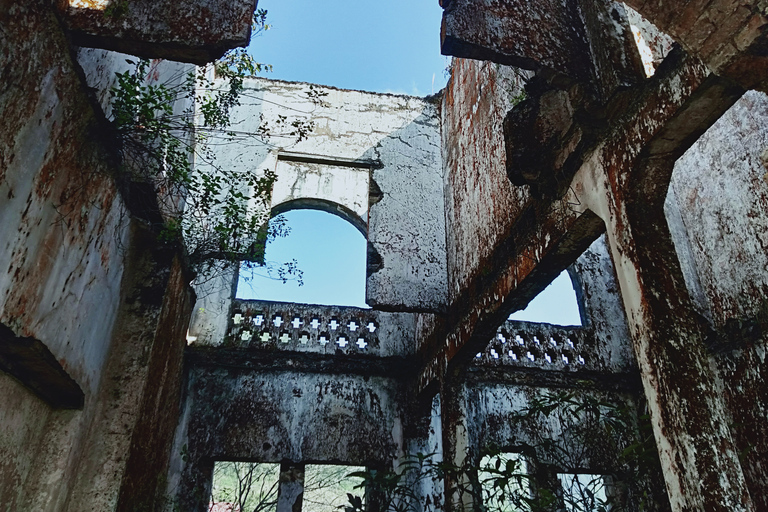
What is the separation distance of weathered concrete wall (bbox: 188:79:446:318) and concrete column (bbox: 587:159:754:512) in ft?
12.2

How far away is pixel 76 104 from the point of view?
3.52 meters

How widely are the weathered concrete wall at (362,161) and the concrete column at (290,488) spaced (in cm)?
283

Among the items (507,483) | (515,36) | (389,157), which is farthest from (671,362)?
(389,157)

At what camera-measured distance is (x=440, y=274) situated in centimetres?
694

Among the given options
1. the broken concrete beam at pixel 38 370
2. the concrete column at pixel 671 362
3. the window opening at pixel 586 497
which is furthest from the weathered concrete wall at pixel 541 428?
the broken concrete beam at pixel 38 370

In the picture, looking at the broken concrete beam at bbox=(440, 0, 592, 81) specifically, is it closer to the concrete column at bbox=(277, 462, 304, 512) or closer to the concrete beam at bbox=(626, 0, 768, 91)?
the concrete beam at bbox=(626, 0, 768, 91)

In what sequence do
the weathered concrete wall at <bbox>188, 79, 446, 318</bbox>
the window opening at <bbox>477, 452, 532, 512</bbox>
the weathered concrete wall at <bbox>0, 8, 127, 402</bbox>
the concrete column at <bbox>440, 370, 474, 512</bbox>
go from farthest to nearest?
the weathered concrete wall at <bbox>188, 79, 446, 318</bbox>, the concrete column at <bbox>440, 370, 474, 512</bbox>, the window opening at <bbox>477, 452, 532, 512</bbox>, the weathered concrete wall at <bbox>0, 8, 127, 402</bbox>

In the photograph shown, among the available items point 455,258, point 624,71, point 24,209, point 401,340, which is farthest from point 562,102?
point 401,340

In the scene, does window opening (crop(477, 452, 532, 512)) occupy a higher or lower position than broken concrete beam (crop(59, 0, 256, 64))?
lower

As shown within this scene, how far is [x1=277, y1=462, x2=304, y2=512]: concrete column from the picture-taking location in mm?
6461

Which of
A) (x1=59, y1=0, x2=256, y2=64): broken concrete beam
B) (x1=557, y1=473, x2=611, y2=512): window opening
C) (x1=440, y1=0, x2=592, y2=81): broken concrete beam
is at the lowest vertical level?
(x1=557, y1=473, x2=611, y2=512): window opening

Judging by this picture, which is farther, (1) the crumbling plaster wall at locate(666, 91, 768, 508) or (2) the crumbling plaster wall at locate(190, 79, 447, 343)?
(2) the crumbling plaster wall at locate(190, 79, 447, 343)

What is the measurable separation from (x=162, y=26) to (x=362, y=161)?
A: 519 centimetres

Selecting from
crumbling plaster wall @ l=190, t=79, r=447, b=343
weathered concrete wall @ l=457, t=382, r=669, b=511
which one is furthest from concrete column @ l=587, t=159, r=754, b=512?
weathered concrete wall @ l=457, t=382, r=669, b=511
